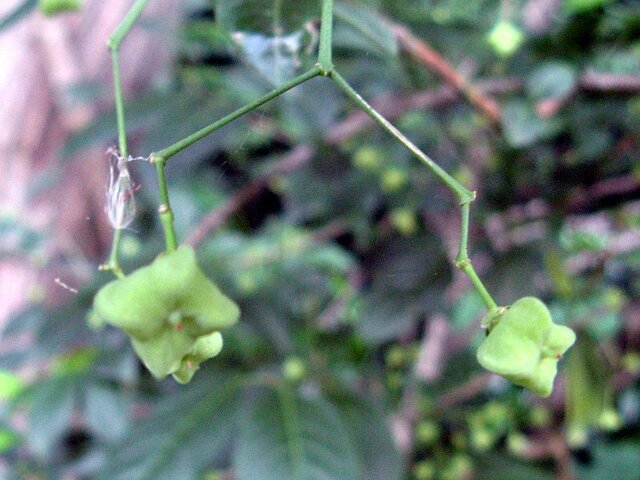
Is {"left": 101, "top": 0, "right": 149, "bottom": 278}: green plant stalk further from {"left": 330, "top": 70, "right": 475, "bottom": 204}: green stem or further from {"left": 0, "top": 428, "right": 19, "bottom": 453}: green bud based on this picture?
{"left": 0, "top": 428, "right": 19, "bottom": 453}: green bud

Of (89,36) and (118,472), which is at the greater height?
(89,36)

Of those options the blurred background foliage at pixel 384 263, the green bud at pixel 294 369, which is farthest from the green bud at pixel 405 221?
the green bud at pixel 294 369

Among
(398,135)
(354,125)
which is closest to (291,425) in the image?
(354,125)

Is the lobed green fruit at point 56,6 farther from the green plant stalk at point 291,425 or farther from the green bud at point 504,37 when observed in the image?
the green plant stalk at point 291,425

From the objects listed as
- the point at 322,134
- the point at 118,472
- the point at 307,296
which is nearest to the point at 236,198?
the point at 322,134

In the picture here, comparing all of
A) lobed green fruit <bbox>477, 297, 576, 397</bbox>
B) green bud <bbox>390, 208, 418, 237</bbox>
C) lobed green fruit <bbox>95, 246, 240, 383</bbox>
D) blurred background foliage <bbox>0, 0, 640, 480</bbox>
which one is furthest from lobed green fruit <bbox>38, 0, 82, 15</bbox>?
green bud <bbox>390, 208, 418, 237</bbox>

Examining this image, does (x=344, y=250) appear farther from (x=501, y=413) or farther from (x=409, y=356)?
(x=501, y=413)

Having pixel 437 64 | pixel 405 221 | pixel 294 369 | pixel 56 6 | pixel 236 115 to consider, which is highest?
pixel 56 6

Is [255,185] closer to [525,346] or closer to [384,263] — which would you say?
[384,263]
